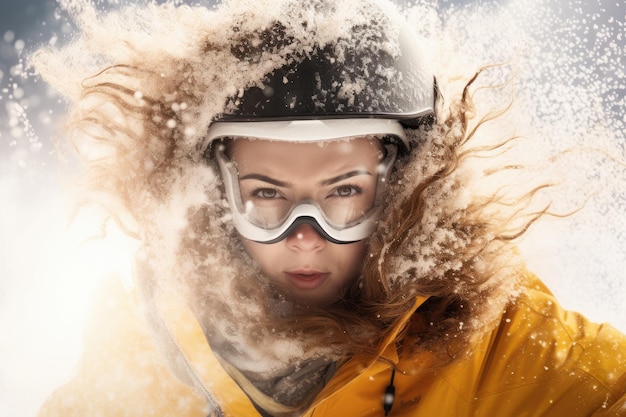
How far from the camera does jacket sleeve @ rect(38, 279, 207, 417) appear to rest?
2908 mm

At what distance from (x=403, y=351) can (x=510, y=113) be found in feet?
3.67

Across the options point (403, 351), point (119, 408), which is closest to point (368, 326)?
point (403, 351)

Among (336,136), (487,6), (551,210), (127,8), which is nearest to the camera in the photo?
(336,136)

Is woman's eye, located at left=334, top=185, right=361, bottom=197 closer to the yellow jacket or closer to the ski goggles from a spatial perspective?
the ski goggles

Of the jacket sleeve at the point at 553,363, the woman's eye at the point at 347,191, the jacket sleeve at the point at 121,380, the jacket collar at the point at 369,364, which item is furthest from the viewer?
the jacket sleeve at the point at 121,380

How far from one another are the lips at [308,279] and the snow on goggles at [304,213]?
179 millimetres

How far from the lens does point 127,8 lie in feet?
9.29

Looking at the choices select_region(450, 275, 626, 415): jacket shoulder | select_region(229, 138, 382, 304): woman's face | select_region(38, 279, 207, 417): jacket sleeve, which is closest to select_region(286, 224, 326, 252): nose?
select_region(229, 138, 382, 304): woman's face

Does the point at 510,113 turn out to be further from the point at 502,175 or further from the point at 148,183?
the point at 148,183

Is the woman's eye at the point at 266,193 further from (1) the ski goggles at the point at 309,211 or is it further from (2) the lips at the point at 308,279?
(2) the lips at the point at 308,279

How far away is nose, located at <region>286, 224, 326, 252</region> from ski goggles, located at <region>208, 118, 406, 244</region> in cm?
3

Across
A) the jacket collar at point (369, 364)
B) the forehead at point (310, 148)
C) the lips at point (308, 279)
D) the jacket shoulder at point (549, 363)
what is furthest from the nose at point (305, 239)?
the jacket shoulder at point (549, 363)

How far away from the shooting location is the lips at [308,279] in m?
2.53

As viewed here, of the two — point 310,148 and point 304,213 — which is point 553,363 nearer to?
point 304,213
